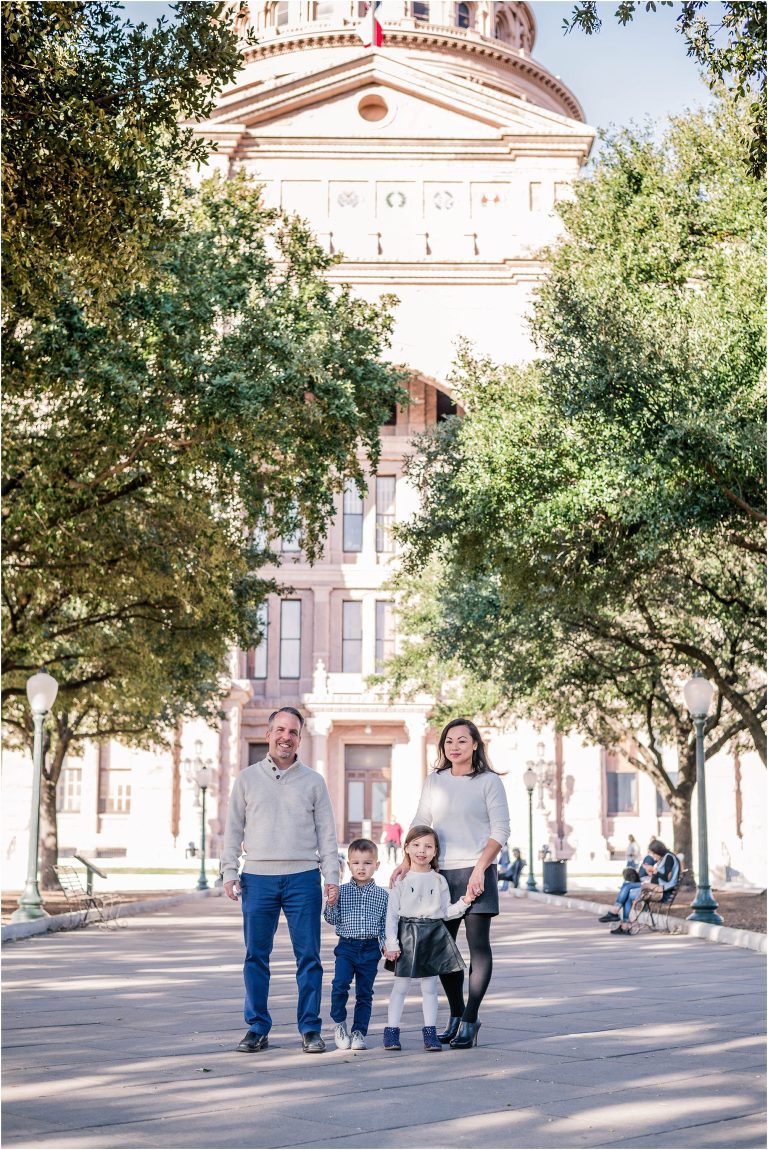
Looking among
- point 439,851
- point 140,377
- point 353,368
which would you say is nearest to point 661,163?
point 353,368

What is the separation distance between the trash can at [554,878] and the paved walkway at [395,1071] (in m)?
18.7

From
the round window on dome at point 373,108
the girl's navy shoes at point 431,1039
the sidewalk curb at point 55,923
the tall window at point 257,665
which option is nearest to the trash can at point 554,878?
the sidewalk curb at point 55,923

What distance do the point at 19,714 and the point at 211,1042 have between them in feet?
82.2

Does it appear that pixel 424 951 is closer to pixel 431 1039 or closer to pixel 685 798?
pixel 431 1039

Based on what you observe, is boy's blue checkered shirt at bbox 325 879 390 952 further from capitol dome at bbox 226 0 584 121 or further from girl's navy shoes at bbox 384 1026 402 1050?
capitol dome at bbox 226 0 584 121

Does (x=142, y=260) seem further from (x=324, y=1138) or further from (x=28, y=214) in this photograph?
(x=324, y=1138)

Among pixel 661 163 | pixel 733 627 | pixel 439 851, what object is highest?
pixel 661 163

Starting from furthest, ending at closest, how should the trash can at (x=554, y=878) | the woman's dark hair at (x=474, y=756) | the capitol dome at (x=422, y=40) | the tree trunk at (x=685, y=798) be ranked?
the capitol dome at (x=422, y=40) → the trash can at (x=554, y=878) → the tree trunk at (x=685, y=798) → the woman's dark hair at (x=474, y=756)

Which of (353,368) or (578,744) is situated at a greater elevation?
(353,368)

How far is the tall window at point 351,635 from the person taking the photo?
58.8 meters

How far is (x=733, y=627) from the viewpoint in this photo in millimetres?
23844

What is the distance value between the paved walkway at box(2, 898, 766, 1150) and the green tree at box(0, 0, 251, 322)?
5602 mm

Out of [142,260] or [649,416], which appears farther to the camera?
[649,416]

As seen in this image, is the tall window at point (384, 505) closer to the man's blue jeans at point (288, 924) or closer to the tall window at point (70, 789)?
the tall window at point (70, 789)
